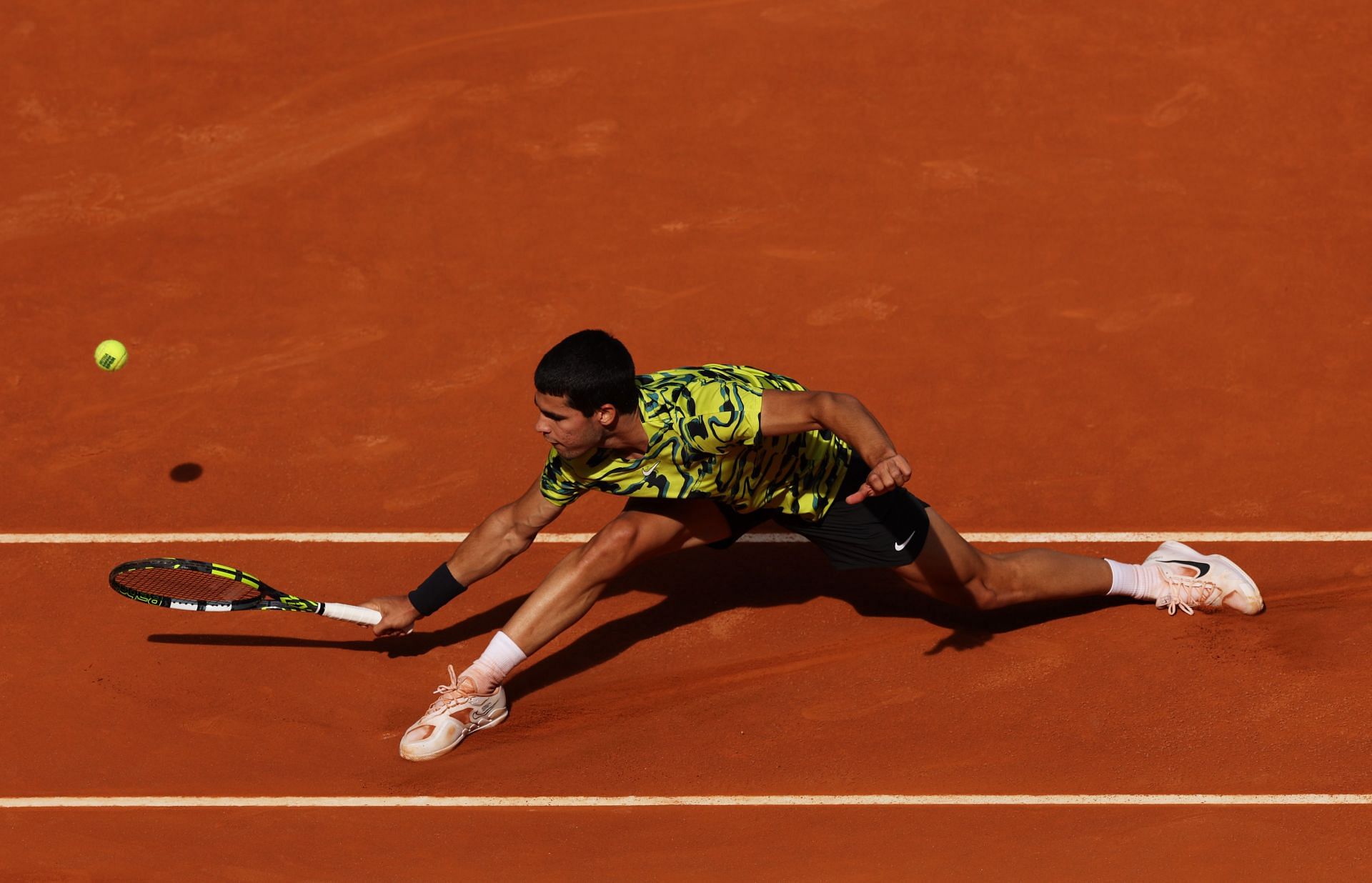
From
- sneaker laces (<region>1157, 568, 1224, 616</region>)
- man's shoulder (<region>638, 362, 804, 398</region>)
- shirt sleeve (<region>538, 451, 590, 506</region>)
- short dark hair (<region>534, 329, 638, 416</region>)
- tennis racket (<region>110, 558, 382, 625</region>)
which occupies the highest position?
short dark hair (<region>534, 329, 638, 416</region>)

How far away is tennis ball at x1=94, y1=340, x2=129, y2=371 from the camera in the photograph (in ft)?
27.5

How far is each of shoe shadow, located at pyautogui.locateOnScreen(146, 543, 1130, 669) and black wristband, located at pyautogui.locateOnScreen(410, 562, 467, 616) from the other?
24.7 inches

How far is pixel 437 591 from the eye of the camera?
21.5 feet

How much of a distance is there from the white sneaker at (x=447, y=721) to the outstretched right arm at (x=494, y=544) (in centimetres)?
38

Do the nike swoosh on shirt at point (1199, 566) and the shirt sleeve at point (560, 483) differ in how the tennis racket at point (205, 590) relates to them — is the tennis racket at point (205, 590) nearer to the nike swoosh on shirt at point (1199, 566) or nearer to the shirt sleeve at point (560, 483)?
the shirt sleeve at point (560, 483)

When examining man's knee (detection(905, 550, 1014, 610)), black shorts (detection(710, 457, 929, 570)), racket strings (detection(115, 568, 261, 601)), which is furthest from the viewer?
racket strings (detection(115, 568, 261, 601))

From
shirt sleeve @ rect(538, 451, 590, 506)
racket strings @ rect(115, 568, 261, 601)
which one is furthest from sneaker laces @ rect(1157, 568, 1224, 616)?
racket strings @ rect(115, 568, 261, 601)

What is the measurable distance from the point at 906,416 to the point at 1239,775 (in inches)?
107

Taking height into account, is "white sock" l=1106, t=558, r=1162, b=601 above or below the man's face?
below

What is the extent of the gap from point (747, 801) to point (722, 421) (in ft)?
5.76

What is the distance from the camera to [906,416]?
8133mm

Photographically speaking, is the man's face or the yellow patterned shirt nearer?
the man's face

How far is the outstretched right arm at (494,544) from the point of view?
6355 millimetres

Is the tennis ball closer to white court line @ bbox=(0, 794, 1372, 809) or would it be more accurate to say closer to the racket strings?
the racket strings
